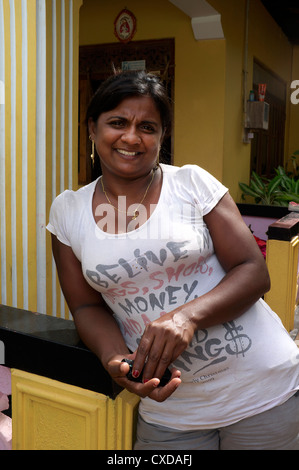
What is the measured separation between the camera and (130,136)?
1.24 metres

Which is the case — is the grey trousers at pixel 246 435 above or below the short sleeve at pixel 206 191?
below

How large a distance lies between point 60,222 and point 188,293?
1.29 ft

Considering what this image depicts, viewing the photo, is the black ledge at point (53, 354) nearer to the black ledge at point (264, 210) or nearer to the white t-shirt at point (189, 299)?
the white t-shirt at point (189, 299)

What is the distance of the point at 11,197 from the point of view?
2543 millimetres

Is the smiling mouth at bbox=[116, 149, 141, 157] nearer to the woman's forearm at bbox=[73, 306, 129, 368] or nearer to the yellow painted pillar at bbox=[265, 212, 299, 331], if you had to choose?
the woman's forearm at bbox=[73, 306, 129, 368]

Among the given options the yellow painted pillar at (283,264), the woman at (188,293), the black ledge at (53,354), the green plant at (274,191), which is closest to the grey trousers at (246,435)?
the woman at (188,293)

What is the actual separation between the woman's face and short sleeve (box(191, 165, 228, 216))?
0.14m

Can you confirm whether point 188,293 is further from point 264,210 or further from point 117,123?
point 264,210


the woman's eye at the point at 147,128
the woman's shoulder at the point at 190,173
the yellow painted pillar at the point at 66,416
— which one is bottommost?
the yellow painted pillar at the point at 66,416

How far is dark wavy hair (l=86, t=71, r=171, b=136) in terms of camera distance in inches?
49.4

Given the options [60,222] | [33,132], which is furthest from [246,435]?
[33,132]

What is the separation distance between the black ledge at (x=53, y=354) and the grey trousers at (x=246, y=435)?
166mm

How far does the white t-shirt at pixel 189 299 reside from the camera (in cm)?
118
